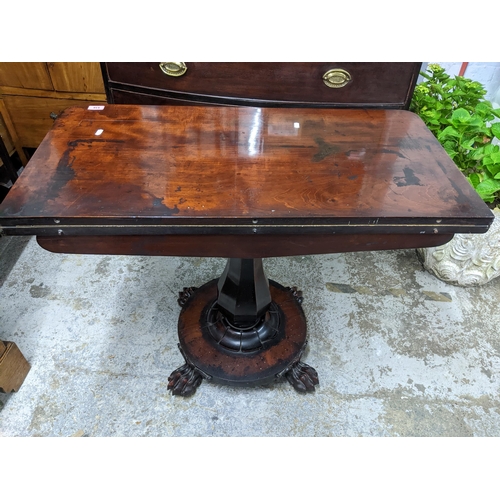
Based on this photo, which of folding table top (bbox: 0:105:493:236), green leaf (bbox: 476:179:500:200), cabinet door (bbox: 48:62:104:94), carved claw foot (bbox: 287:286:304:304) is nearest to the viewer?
folding table top (bbox: 0:105:493:236)

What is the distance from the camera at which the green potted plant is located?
1733 millimetres

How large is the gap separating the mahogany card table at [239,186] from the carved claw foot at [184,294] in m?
0.45

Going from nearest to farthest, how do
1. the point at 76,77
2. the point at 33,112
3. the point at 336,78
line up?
the point at 336,78, the point at 76,77, the point at 33,112

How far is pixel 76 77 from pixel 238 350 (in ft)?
5.45

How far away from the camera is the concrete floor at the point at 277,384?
1.44 metres

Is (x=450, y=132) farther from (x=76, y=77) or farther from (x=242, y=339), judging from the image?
(x=76, y=77)

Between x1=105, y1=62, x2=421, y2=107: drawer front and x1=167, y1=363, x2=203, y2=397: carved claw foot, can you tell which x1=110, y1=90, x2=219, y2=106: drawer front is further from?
x1=167, y1=363, x2=203, y2=397: carved claw foot

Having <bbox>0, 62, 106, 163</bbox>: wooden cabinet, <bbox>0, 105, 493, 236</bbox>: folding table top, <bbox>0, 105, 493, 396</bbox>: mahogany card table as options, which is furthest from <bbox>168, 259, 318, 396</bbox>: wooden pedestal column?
<bbox>0, 62, 106, 163</bbox>: wooden cabinet

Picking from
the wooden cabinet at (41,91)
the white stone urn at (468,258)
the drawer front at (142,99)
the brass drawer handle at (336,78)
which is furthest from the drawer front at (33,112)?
the white stone urn at (468,258)

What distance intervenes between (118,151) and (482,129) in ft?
5.16

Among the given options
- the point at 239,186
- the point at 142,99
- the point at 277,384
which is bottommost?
the point at 277,384

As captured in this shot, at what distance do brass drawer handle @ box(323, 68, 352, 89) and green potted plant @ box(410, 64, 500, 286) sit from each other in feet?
1.67

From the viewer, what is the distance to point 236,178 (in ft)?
3.45

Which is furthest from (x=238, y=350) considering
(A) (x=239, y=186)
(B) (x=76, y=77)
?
(B) (x=76, y=77)
